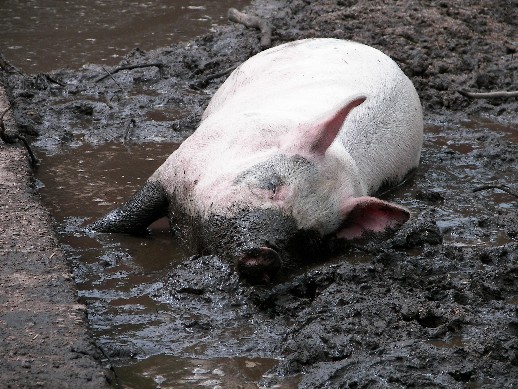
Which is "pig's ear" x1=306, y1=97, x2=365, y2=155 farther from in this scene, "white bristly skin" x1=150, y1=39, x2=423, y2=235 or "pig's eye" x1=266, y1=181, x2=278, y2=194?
"pig's eye" x1=266, y1=181, x2=278, y2=194

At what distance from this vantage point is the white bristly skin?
489 centimetres

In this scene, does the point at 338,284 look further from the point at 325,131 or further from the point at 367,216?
the point at 325,131

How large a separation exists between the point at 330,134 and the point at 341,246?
1.99ft

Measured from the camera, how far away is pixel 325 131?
4.96 metres

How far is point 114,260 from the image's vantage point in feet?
16.5

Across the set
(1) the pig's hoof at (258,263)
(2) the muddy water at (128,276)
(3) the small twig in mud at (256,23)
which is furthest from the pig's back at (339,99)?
(3) the small twig in mud at (256,23)

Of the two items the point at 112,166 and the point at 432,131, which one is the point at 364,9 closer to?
the point at 432,131

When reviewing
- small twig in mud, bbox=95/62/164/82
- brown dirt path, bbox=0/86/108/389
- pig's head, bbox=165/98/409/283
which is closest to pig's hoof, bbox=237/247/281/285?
pig's head, bbox=165/98/409/283

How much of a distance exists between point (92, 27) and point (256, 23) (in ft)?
6.02

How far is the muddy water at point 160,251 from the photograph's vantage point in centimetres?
398

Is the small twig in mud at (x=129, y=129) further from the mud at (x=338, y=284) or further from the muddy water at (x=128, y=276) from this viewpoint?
the muddy water at (x=128, y=276)

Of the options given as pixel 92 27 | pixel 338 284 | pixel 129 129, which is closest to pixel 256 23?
pixel 92 27

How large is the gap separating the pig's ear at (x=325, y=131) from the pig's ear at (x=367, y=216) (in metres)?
0.30

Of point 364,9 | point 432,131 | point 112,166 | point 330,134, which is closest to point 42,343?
point 330,134
